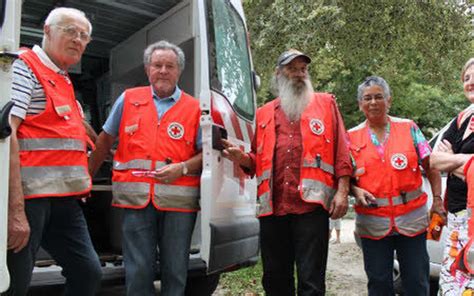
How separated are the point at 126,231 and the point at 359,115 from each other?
1378 cm

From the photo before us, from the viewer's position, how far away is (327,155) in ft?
10.4

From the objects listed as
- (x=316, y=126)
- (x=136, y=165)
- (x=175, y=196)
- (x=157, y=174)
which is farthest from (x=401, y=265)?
(x=136, y=165)

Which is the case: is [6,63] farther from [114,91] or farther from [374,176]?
[114,91]

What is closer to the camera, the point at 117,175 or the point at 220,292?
the point at 117,175

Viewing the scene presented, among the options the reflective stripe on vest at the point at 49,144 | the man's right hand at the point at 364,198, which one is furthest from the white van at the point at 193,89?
the man's right hand at the point at 364,198

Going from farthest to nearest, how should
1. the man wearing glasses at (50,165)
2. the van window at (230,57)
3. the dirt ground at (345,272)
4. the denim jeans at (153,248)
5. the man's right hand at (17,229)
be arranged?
the dirt ground at (345,272), the van window at (230,57), the denim jeans at (153,248), the man wearing glasses at (50,165), the man's right hand at (17,229)

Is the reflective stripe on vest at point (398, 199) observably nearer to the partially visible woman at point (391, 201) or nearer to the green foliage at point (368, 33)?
the partially visible woman at point (391, 201)

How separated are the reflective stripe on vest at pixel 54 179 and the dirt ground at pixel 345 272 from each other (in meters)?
3.34

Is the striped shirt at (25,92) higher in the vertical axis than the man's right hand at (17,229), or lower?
higher

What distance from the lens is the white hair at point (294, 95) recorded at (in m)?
3.28

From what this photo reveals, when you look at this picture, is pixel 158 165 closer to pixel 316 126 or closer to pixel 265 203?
pixel 265 203

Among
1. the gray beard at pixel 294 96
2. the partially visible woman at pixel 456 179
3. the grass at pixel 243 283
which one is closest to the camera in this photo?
the partially visible woman at pixel 456 179

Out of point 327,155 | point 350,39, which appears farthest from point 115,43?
point 350,39

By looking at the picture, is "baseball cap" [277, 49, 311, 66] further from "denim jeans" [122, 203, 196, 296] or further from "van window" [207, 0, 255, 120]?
"denim jeans" [122, 203, 196, 296]
